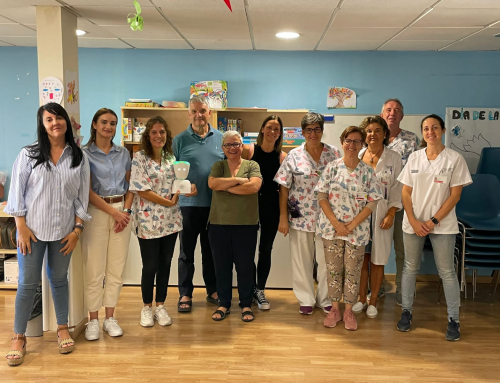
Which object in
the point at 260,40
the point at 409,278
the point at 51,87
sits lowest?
the point at 409,278

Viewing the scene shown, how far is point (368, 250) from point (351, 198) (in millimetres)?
628

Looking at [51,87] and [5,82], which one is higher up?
[5,82]

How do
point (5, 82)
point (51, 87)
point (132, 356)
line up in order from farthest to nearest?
point (5, 82), point (51, 87), point (132, 356)

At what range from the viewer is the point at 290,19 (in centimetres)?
356

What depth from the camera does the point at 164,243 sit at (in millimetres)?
3260

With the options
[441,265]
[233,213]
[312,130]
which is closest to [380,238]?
[441,265]

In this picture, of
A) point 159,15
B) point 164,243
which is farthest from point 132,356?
point 159,15

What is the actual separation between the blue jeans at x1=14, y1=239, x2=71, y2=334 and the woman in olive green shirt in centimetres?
103

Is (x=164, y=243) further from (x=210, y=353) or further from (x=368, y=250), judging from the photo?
(x=368, y=250)

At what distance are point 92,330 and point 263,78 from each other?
3.07 meters

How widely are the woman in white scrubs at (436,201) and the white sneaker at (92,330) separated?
2199mm

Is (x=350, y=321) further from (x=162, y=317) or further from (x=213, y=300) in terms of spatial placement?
(x=162, y=317)

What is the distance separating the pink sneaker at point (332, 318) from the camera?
337 centimetres

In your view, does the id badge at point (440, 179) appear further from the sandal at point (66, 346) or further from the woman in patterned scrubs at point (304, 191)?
the sandal at point (66, 346)
